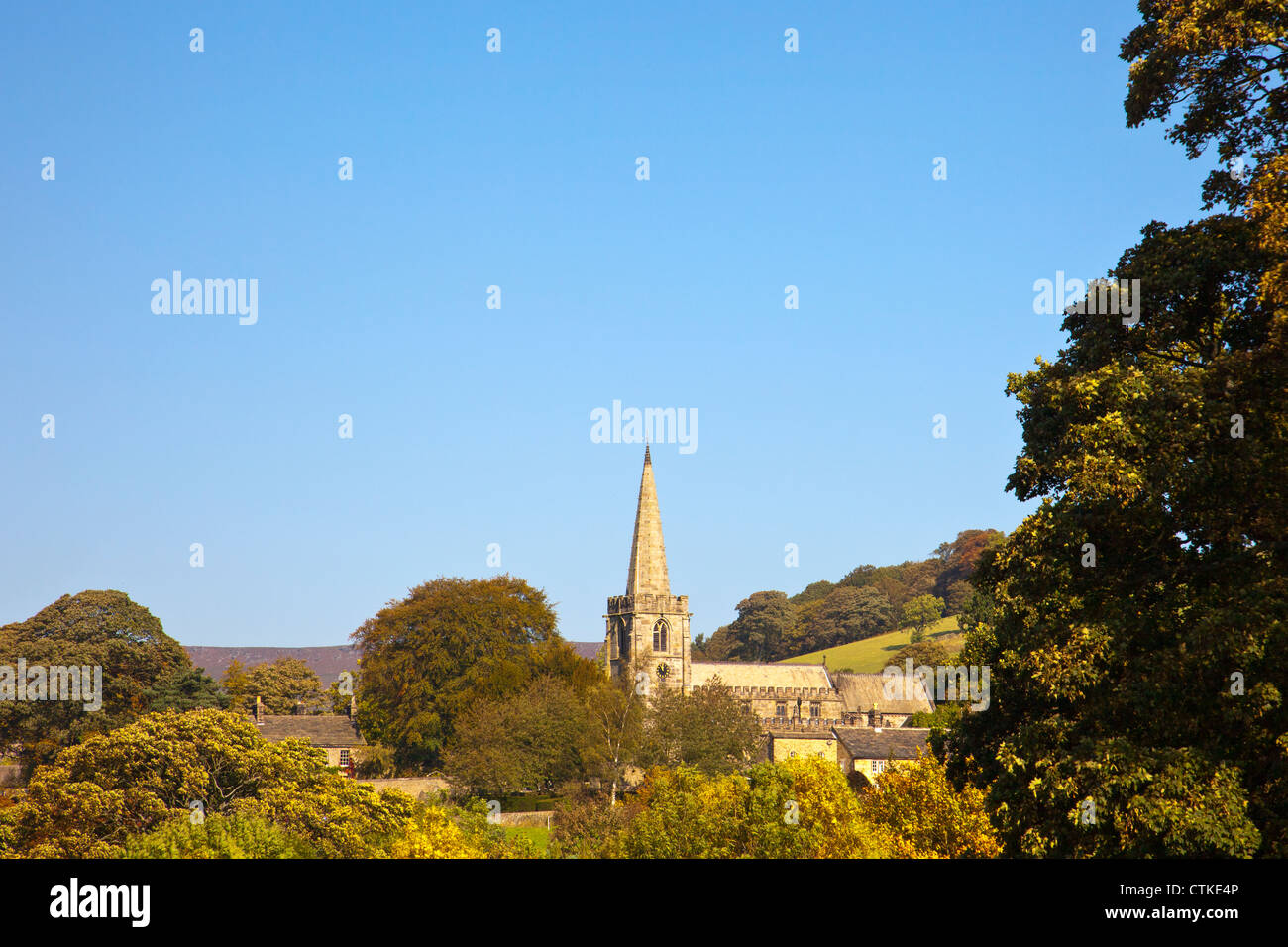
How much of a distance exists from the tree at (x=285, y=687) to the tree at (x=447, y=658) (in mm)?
24291

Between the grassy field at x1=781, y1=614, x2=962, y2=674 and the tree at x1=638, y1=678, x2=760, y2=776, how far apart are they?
8664 centimetres

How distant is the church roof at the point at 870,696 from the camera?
118812 millimetres

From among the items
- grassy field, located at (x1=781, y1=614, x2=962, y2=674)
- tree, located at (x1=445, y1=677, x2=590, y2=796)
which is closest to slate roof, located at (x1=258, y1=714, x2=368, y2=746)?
tree, located at (x1=445, y1=677, x2=590, y2=796)

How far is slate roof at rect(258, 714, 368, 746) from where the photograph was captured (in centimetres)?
8031

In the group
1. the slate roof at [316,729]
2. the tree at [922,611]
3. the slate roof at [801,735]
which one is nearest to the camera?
the slate roof at [316,729]

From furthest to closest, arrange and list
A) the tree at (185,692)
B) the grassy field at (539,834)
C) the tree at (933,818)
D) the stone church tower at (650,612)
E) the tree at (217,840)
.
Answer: the stone church tower at (650,612) < the tree at (185,692) < the grassy field at (539,834) < the tree at (933,818) < the tree at (217,840)

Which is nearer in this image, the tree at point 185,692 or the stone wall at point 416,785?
the stone wall at point 416,785

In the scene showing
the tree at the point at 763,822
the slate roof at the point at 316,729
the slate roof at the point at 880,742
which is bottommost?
the slate roof at the point at 880,742

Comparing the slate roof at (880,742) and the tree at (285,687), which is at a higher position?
the tree at (285,687)

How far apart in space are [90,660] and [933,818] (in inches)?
2097

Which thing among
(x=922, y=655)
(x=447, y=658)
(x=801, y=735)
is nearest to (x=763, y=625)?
(x=922, y=655)

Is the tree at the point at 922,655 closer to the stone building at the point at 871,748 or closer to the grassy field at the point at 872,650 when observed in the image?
the grassy field at the point at 872,650

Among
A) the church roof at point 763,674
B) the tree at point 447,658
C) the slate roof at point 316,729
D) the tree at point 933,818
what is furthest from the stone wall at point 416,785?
the church roof at point 763,674
